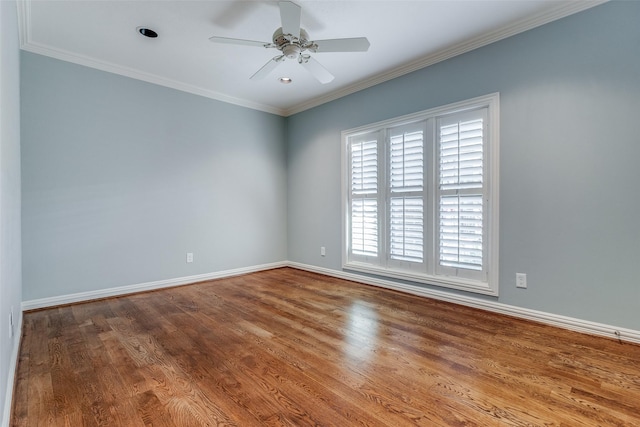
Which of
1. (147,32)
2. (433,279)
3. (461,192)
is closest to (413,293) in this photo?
(433,279)

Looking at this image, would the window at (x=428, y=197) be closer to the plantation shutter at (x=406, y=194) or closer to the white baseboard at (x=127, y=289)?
the plantation shutter at (x=406, y=194)

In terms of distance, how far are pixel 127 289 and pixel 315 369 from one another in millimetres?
2779

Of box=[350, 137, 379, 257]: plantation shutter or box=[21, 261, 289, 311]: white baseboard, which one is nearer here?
box=[21, 261, 289, 311]: white baseboard

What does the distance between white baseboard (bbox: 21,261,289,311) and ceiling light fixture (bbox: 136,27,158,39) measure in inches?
107

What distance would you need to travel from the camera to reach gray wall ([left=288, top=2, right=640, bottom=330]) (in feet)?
7.27

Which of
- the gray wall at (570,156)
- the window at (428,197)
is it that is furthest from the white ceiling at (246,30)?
the window at (428,197)

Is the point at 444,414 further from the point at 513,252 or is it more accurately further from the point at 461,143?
the point at 461,143

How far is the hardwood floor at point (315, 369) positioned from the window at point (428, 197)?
1.79 feet

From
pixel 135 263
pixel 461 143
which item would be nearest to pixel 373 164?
pixel 461 143

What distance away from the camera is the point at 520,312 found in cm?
269

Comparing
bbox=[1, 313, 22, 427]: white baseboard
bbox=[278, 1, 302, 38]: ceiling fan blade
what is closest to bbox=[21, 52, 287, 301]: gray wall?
bbox=[1, 313, 22, 427]: white baseboard

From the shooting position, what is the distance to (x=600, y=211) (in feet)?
7.58

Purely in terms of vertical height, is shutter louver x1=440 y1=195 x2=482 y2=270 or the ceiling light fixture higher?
the ceiling light fixture

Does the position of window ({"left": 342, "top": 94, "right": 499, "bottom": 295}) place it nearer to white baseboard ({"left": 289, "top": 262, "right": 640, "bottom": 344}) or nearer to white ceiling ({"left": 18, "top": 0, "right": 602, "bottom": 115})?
white baseboard ({"left": 289, "top": 262, "right": 640, "bottom": 344})
